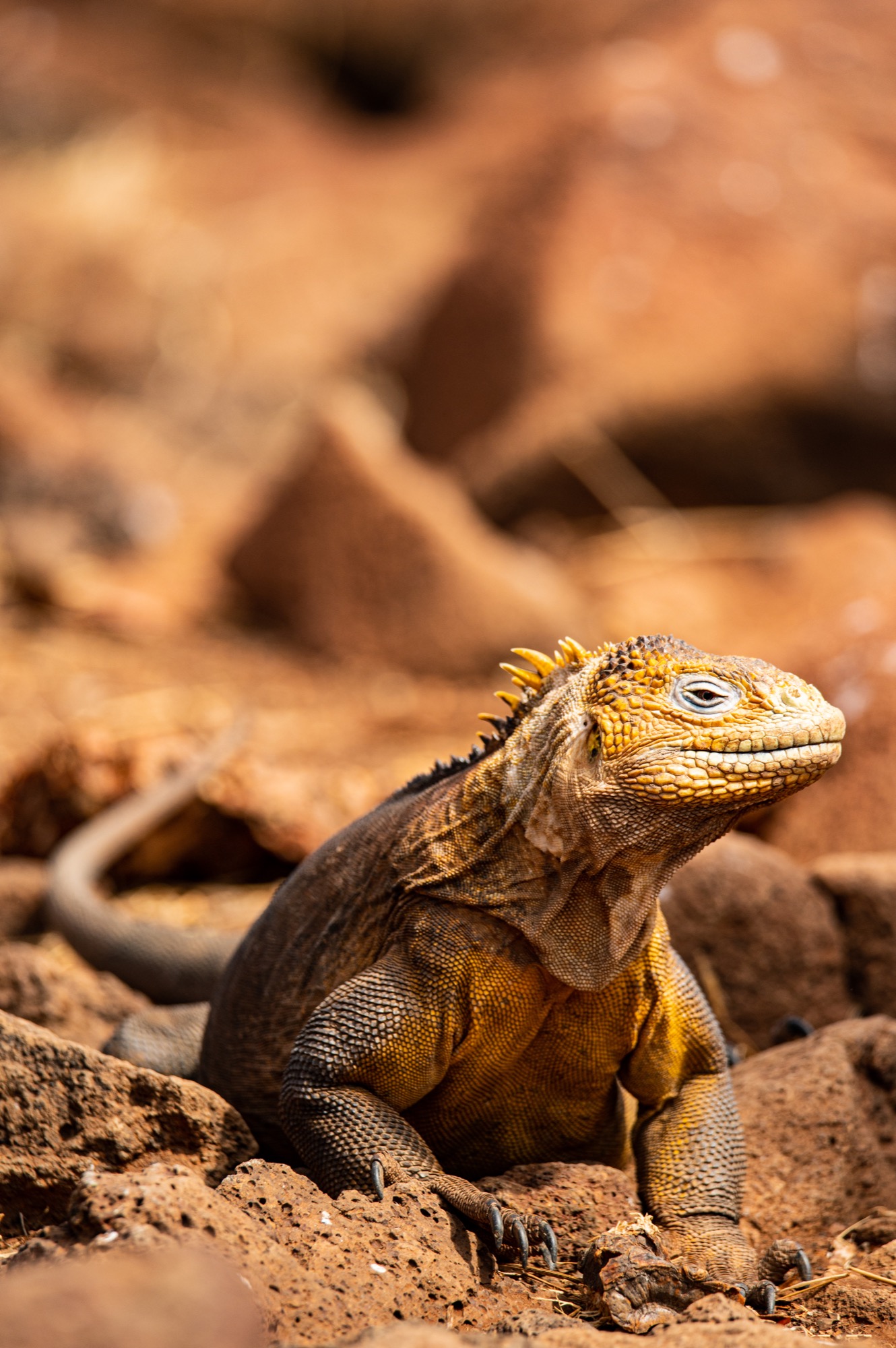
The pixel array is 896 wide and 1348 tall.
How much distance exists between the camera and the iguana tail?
537cm

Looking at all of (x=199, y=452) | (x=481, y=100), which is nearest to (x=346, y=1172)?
(x=199, y=452)

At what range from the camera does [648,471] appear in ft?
36.3

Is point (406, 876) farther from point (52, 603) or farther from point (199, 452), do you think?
point (199, 452)

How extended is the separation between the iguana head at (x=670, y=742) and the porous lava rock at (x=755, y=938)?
61.7 inches

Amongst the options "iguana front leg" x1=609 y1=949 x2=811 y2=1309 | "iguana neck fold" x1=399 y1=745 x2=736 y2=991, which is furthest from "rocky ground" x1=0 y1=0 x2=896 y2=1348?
"iguana neck fold" x1=399 y1=745 x2=736 y2=991

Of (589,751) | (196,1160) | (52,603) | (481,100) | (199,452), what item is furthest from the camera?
(481,100)

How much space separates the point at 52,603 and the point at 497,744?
25.6ft

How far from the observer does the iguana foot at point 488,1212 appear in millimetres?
2990

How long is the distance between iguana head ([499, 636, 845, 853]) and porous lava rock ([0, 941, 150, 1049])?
2211 millimetres

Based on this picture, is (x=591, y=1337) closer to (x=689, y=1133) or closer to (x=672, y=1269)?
(x=672, y=1269)

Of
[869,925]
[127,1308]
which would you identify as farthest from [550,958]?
[869,925]

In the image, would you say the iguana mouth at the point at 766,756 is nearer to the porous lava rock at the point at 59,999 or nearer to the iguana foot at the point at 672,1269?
the iguana foot at the point at 672,1269

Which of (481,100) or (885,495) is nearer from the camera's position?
(885,495)

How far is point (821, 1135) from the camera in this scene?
3865mm
